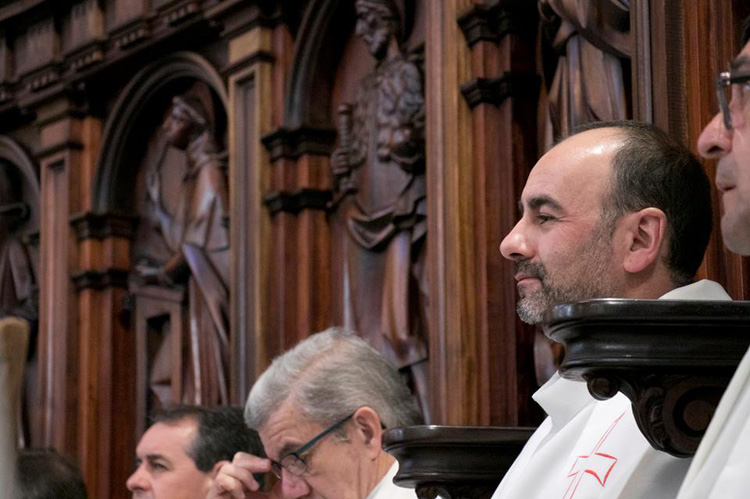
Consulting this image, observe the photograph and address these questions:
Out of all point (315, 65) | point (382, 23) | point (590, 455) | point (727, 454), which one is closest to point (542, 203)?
point (590, 455)

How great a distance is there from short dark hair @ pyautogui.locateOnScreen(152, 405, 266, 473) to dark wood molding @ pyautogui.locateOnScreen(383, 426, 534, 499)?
156 cm

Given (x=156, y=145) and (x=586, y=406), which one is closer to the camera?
(x=586, y=406)

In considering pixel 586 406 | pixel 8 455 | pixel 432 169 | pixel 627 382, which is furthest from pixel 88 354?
pixel 8 455

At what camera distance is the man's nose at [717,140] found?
2182mm

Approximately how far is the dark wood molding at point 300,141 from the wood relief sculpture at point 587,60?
161 centimetres

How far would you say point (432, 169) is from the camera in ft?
17.2

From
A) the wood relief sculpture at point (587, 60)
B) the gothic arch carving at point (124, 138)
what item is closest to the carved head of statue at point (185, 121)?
the gothic arch carving at point (124, 138)

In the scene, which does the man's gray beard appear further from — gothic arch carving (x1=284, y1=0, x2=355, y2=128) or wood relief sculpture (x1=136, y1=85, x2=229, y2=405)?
wood relief sculpture (x1=136, y1=85, x2=229, y2=405)

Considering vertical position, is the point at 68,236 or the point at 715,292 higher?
the point at 68,236

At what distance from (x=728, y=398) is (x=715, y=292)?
92cm

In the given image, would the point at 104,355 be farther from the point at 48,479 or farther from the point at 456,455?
the point at 456,455

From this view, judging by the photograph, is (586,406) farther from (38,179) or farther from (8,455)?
(38,179)

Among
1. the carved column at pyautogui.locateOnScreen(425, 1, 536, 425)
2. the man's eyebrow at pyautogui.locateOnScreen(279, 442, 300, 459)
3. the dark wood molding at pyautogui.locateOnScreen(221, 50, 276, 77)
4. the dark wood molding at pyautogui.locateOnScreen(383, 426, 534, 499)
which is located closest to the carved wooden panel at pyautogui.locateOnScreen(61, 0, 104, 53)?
the dark wood molding at pyautogui.locateOnScreen(221, 50, 276, 77)

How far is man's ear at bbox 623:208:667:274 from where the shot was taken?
9.16ft
